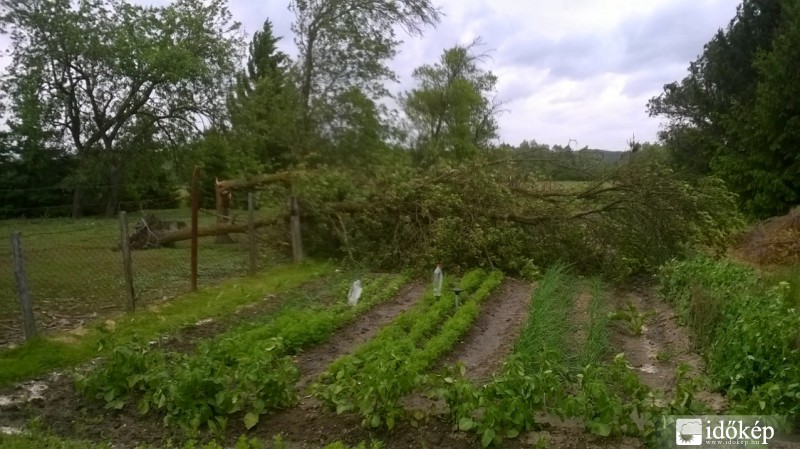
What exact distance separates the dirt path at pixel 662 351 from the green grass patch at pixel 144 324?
440 centimetres

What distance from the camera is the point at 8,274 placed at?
31.6ft

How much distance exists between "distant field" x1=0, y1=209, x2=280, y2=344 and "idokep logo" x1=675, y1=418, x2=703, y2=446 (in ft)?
19.9

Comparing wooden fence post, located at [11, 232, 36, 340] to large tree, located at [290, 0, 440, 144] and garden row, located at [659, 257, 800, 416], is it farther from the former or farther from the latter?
large tree, located at [290, 0, 440, 144]

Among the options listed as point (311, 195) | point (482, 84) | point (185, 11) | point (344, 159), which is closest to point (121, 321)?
point (311, 195)

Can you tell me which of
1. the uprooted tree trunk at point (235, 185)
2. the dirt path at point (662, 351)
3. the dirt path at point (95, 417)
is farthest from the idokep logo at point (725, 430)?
the uprooted tree trunk at point (235, 185)

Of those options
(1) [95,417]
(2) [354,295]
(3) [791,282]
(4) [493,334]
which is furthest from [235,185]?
(3) [791,282]

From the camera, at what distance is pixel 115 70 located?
25.2 meters

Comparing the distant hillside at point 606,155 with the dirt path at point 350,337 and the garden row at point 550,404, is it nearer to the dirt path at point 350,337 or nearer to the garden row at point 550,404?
the dirt path at point 350,337

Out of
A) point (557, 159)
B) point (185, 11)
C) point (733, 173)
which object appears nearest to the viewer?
point (557, 159)

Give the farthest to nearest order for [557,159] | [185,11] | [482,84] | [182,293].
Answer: [482,84]
[185,11]
[557,159]
[182,293]

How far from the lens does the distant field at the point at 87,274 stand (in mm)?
7979

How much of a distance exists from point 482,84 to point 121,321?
3212cm

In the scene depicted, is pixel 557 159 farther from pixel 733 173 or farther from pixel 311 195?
pixel 733 173

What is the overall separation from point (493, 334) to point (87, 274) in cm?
634
